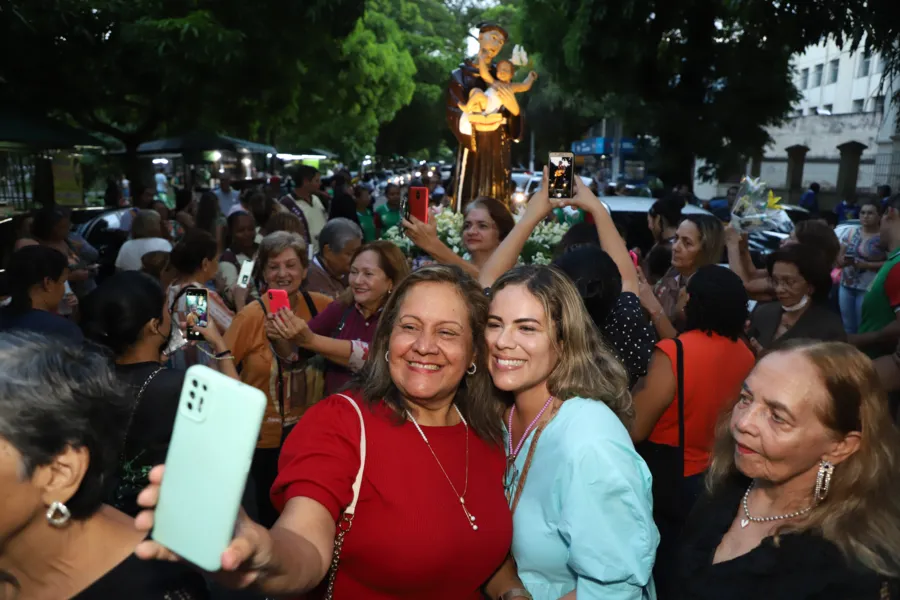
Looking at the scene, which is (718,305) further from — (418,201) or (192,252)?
(192,252)

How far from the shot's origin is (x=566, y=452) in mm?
2232

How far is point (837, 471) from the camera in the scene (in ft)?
7.34

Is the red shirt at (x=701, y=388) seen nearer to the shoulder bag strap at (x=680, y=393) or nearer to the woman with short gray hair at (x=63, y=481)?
the shoulder bag strap at (x=680, y=393)

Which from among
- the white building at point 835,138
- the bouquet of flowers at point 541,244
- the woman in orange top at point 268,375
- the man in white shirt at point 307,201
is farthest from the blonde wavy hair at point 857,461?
the white building at point 835,138

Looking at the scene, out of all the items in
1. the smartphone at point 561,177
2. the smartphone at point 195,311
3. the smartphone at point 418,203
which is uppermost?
the smartphone at point 561,177

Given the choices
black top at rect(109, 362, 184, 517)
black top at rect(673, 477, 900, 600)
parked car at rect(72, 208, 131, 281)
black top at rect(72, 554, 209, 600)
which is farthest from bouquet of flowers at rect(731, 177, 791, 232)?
parked car at rect(72, 208, 131, 281)

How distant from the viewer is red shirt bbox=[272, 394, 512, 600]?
2107 millimetres

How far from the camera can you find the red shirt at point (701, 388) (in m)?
3.51

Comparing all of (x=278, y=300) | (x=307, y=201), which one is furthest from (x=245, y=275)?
(x=307, y=201)

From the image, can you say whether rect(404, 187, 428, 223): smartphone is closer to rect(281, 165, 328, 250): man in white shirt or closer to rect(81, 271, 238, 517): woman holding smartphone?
rect(81, 271, 238, 517): woman holding smartphone

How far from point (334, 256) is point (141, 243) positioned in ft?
8.14

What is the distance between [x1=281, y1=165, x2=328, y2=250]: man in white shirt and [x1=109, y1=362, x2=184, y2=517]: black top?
6.72 meters

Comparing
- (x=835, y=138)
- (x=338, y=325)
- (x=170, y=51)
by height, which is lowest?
(x=338, y=325)

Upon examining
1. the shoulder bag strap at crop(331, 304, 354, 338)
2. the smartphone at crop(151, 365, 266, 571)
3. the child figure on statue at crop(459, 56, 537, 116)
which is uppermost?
the child figure on statue at crop(459, 56, 537, 116)
